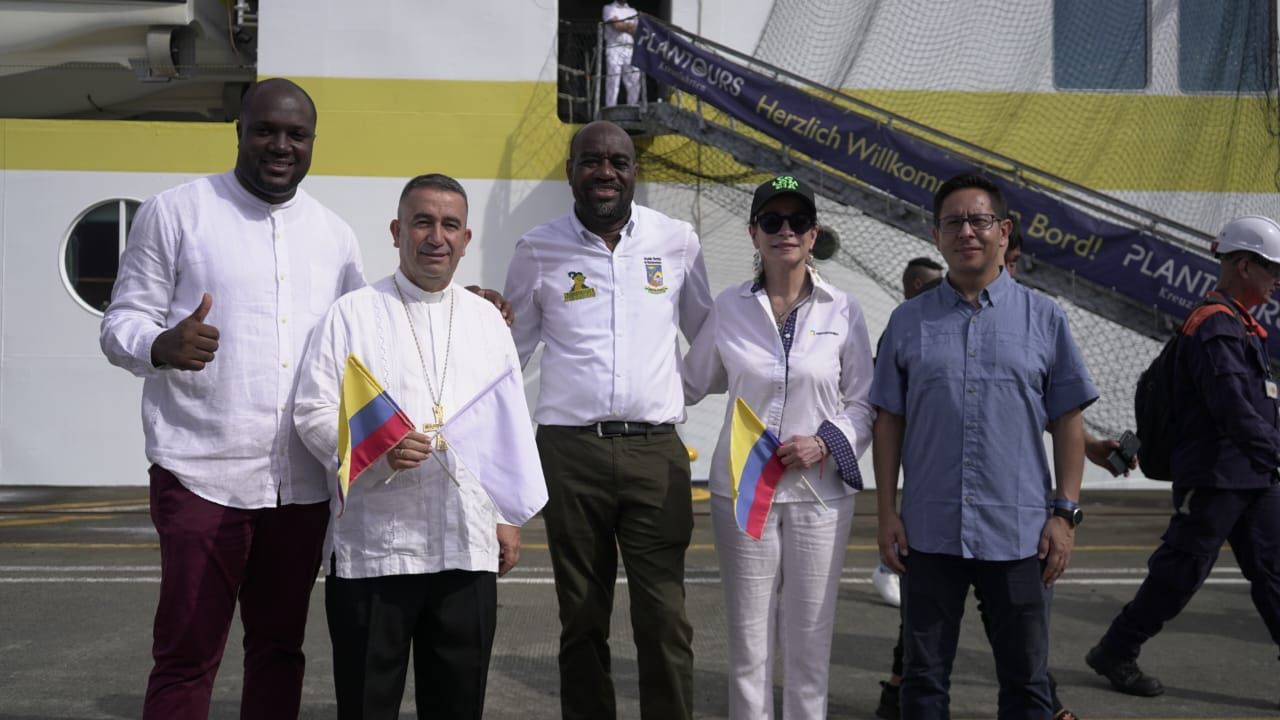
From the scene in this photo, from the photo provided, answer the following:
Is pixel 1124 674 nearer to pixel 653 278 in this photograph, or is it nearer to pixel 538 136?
pixel 653 278

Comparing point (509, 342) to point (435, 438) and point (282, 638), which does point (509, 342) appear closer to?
point (435, 438)

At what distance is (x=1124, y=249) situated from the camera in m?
9.78

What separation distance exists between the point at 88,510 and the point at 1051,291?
30.1 feet

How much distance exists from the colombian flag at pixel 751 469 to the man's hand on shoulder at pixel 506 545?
31.5 inches

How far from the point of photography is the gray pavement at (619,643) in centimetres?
516

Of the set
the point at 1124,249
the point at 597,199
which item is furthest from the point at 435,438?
the point at 1124,249

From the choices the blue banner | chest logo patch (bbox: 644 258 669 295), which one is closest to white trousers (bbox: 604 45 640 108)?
the blue banner

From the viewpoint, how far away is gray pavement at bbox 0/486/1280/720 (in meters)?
5.16

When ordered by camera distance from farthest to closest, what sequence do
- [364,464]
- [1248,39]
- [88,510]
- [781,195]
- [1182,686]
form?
[1248,39], [88,510], [1182,686], [781,195], [364,464]

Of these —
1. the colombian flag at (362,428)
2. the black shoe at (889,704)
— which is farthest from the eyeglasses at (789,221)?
the black shoe at (889,704)

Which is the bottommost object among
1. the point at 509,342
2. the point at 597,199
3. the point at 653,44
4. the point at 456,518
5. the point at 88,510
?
the point at 88,510

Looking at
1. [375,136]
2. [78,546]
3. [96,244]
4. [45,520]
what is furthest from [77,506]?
[375,136]

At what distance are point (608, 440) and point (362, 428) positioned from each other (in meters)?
1.13

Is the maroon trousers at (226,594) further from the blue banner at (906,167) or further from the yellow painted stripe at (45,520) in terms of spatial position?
the yellow painted stripe at (45,520)
